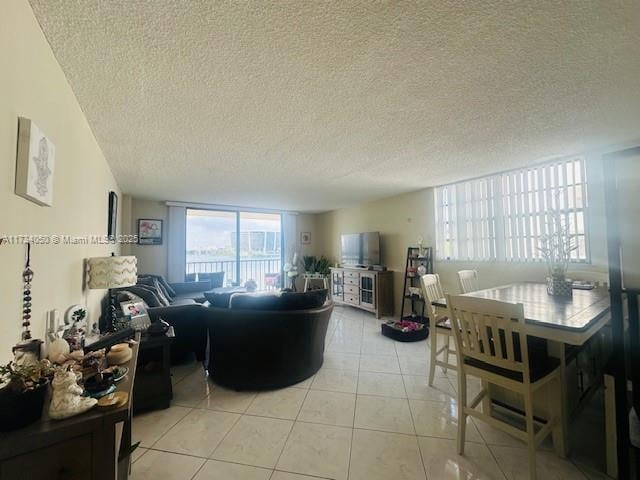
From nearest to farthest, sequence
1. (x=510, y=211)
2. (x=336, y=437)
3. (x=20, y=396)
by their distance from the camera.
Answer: (x=20, y=396), (x=336, y=437), (x=510, y=211)

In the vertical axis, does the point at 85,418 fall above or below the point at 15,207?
below

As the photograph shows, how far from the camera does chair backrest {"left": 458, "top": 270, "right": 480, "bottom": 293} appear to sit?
2891 millimetres

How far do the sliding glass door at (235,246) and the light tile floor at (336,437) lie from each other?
11.8 feet

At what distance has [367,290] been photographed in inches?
195

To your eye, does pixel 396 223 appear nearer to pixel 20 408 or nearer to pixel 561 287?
pixel 561 287

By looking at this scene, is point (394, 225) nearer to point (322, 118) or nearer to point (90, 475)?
point (322, 118)

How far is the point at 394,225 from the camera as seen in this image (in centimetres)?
503

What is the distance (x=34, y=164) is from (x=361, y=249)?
4793 millimetres

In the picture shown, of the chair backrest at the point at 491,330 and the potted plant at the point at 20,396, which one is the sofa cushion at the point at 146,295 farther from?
the chair backrest at the point at 491,330

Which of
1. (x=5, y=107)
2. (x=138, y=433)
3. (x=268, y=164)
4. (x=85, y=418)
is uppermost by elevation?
(x=268, y=164)

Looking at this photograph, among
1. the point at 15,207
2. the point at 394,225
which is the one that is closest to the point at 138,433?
the point at 15,207

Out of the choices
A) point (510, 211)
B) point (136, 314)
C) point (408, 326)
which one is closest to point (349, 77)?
point (136, 314)

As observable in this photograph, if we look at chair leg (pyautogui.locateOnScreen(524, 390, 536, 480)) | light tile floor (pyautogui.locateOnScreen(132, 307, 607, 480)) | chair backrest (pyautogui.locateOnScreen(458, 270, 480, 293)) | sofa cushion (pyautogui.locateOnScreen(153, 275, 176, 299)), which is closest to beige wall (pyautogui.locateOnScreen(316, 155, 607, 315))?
chair backrest (pyautogui.locateOnScreen(458, 270, 480, 293))

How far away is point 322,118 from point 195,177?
2335 mm
